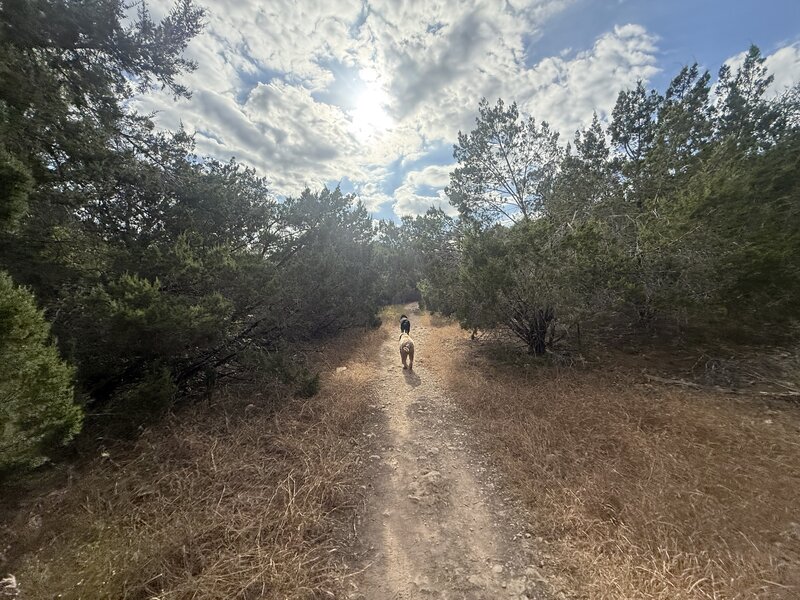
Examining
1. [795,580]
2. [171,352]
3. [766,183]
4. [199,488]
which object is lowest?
[795,580]

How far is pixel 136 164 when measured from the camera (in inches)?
229

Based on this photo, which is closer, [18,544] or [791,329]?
[18,544]

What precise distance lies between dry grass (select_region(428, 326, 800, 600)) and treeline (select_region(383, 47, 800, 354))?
2530 millimetres

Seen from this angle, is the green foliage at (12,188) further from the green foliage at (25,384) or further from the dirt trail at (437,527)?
the dirt trail at (437,527)

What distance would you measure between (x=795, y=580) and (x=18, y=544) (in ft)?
25.4

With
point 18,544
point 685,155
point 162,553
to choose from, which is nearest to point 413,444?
point 162,553

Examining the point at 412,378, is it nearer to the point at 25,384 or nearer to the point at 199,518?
the point at 199,518

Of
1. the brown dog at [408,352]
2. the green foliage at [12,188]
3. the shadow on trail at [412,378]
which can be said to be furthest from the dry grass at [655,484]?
the green foliage at [12,188]

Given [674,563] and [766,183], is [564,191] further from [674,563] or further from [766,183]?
[674,563]

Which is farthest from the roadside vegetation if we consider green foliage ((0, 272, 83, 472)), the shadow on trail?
the shadow on trail

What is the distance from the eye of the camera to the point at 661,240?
22.2ft

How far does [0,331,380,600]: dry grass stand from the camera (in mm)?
2863

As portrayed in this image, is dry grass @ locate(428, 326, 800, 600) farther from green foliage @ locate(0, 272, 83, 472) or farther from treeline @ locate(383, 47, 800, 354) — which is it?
green foliage @ locate(0, 272, 83, 472)

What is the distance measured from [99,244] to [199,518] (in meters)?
5.24
